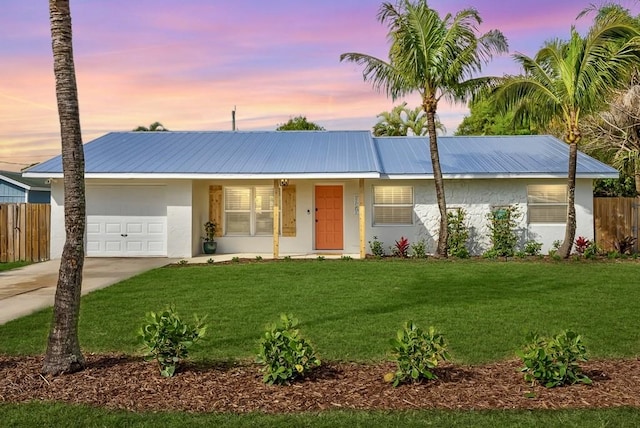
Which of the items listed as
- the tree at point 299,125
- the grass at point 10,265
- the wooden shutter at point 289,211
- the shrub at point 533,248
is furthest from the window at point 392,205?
the tree at point 299,125

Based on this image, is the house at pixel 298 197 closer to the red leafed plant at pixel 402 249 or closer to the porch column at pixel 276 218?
the porch column at pixel 276 218

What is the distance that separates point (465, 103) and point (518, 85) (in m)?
1.55

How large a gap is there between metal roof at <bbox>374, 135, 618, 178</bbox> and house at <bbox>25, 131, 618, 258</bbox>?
0.06 metres

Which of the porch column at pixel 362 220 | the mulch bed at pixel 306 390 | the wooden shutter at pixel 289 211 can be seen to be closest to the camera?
the mulch bed at pixel 306 390

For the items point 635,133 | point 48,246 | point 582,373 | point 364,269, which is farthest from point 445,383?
point 635,133

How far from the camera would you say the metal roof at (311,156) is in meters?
16.3

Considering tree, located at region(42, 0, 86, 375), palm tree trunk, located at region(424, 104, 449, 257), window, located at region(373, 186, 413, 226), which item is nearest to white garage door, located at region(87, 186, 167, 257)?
window, located at region(373, 186, 413, 226)

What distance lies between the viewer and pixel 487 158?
18297mm

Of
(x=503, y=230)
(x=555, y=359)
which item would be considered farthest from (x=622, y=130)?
(x=555, y=359)

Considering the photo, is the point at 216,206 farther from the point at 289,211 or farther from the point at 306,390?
the point at 306,390

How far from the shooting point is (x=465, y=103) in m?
16.4

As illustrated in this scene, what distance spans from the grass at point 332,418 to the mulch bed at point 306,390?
5.3 inches

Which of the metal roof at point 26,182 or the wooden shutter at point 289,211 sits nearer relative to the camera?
the wooden shutter at point 289,211

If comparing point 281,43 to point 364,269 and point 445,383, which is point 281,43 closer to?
point 364,269
